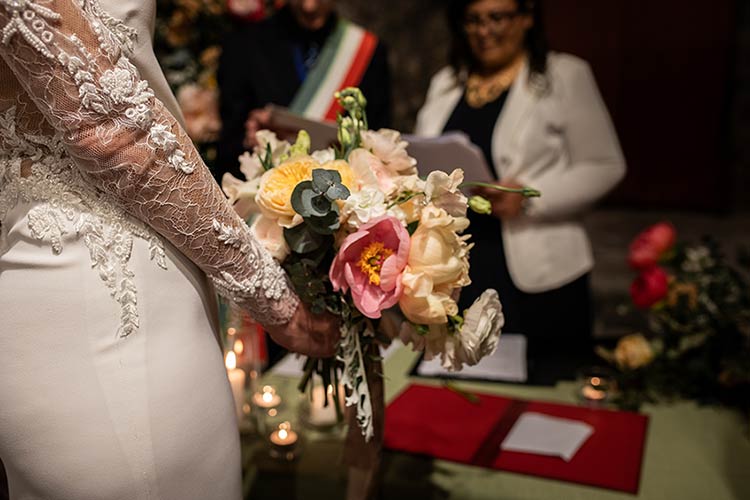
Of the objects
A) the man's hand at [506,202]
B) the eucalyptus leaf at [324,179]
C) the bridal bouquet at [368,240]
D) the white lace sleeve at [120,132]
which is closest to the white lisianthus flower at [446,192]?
the bridal bouquet at [368,240]

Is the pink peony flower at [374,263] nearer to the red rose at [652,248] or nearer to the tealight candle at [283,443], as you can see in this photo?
the tealight candle at [283,443]

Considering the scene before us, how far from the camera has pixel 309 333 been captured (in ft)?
3.03

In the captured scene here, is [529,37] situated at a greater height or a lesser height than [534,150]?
greater

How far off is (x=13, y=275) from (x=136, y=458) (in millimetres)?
224

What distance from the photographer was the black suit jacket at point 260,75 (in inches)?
92.9

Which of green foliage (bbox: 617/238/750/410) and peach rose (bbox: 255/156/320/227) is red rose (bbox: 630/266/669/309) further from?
peach rose (bbox: 255/156/320/227)

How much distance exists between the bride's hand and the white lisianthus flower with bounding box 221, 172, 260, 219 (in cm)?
15

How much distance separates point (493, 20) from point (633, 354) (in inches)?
36.4

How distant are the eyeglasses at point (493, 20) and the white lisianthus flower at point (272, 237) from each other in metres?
1.25

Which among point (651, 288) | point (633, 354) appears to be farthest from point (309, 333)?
point (651, 288)

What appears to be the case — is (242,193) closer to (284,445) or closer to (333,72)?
(284,445)

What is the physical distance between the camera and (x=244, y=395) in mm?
1509

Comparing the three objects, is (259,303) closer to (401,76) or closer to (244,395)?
(244,395)

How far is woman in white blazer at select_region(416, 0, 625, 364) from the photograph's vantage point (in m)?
1.96
